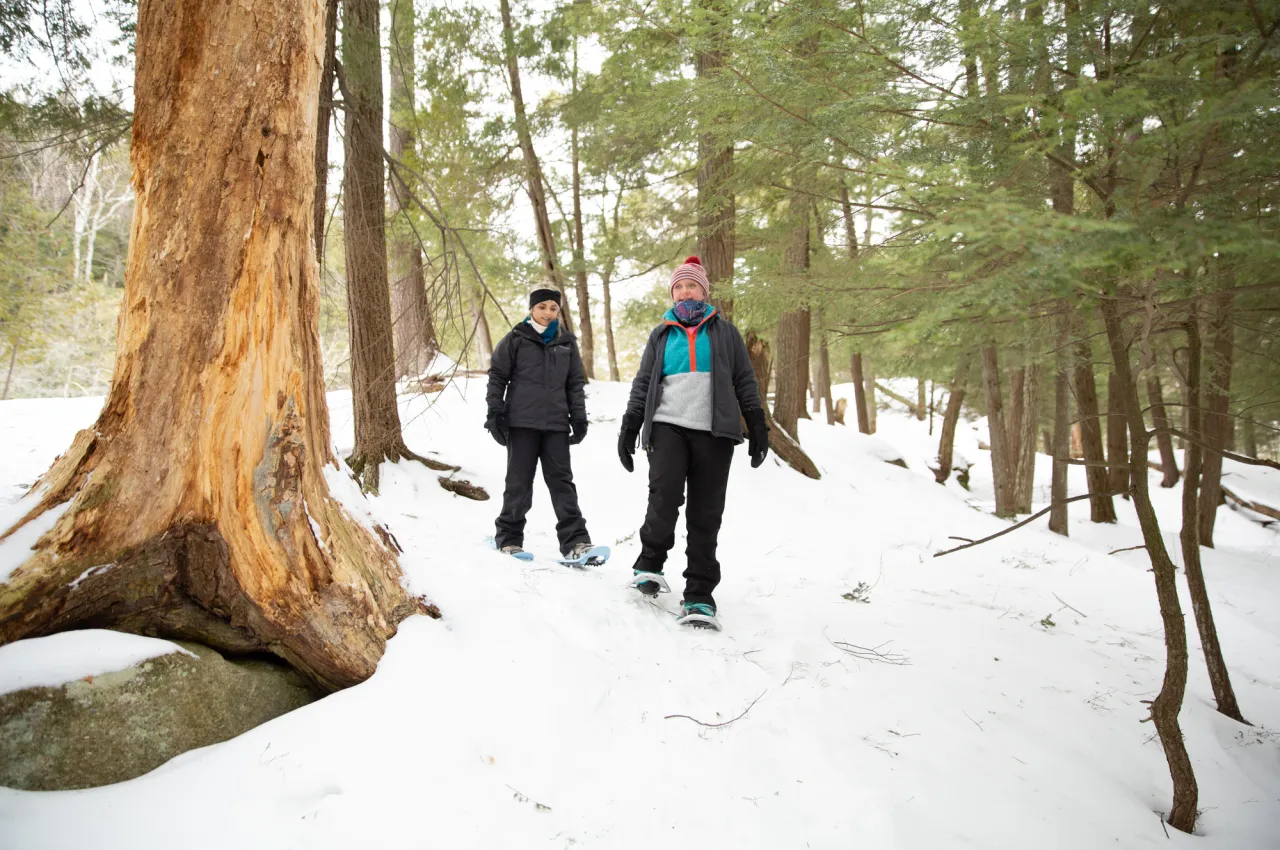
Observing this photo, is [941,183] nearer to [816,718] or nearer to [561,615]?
[816,718]

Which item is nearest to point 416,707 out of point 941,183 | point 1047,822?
point 1047,822

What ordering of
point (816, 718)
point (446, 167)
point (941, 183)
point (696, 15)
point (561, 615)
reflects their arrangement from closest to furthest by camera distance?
point (941, 183)
point (816, 718)
point (561, 615)
point (696, 15)
point (446, 167)

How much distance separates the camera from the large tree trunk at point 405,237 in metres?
4.67

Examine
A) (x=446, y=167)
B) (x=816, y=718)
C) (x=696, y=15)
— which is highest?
(x=446, y=167)

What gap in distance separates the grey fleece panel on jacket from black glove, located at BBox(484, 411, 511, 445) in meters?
1.01

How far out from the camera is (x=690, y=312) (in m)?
3.71

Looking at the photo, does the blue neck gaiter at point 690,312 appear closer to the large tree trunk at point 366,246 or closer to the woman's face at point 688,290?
the woman's face at point 688,290

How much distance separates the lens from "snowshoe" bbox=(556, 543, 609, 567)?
418 cm

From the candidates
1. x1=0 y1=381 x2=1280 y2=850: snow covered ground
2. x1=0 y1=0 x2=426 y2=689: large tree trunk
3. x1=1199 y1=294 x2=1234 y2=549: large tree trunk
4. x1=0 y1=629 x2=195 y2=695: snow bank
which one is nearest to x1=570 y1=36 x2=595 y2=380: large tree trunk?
x1=0 y1=381 x2=1280 y2=850: snow covered ground

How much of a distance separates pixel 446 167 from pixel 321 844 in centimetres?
851

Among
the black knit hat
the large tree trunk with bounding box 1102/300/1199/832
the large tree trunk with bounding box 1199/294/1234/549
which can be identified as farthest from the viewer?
the large tree trunk with bounding box 1199/294/1234/549

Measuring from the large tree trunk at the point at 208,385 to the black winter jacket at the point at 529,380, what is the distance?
6.86ft

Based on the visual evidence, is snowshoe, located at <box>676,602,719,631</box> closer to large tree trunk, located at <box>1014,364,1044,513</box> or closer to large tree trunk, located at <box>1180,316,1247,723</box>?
large tree trunk, located at <box>1180,316,1247,723</box>

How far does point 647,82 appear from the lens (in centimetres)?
645
